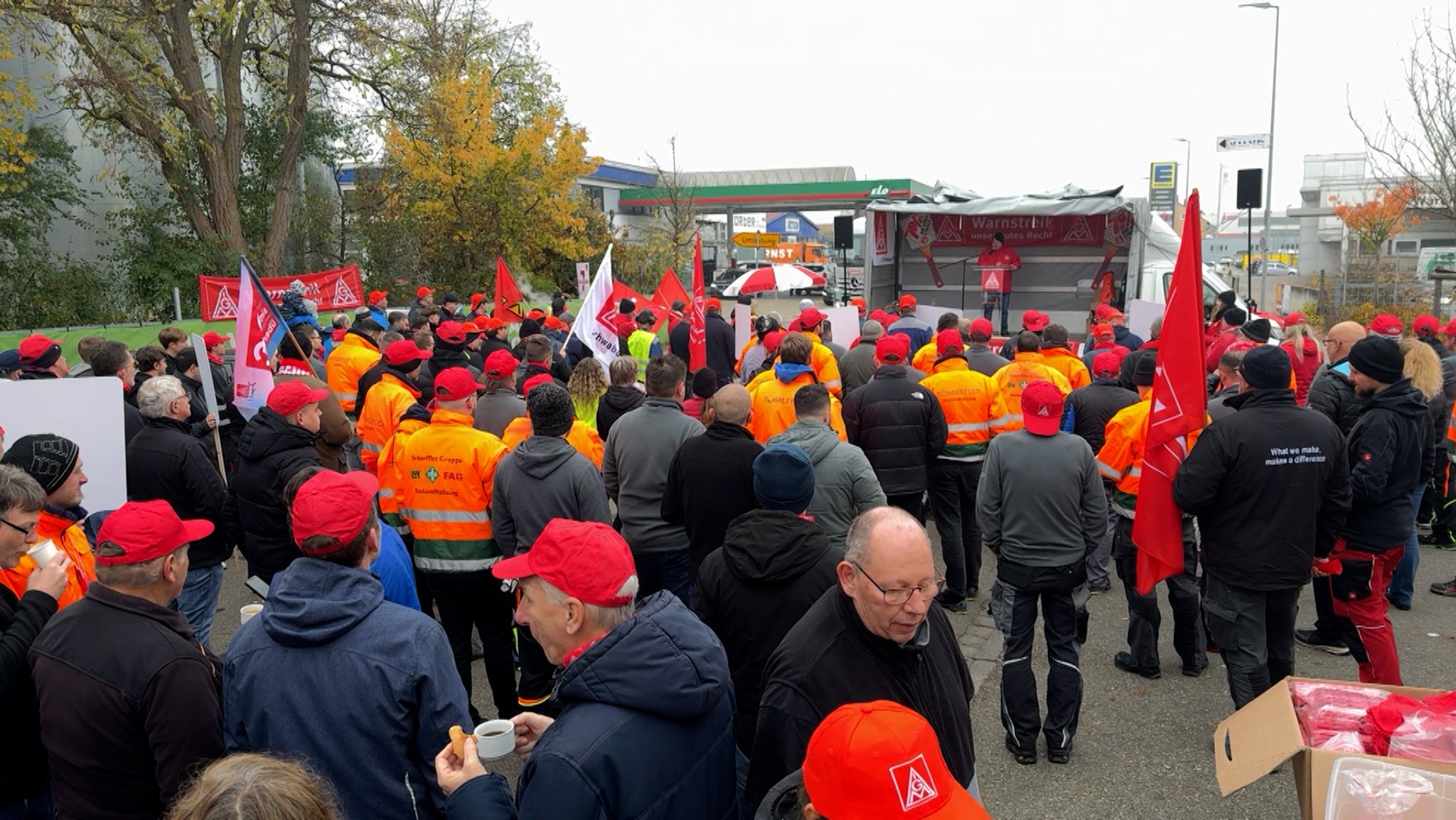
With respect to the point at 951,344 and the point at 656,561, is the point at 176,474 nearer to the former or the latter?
the point at 656,561

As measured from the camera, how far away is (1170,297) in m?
4.46

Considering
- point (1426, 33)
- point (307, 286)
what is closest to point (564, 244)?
point (307, 286)

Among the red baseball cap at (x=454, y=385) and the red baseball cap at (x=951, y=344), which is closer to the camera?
the red baseball cap at (x=454, y=385)

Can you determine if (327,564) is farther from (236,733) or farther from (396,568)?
(396,568)

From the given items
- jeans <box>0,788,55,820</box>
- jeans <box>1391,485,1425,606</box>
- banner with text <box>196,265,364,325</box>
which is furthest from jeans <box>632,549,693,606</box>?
banner with text <box>196,265,364,325</box>

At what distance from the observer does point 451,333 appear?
683 cm

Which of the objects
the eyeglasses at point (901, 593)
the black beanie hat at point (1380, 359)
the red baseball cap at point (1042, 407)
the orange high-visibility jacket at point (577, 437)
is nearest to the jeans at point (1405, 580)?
the black beanie hat at point (1380, 359)

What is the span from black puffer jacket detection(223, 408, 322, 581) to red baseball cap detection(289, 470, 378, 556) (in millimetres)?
2064

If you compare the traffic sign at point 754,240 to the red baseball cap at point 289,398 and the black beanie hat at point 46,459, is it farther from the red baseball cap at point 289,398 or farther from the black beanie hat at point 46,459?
the black beanie hat at point 46,459

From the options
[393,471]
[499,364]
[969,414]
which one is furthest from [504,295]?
[393,471]

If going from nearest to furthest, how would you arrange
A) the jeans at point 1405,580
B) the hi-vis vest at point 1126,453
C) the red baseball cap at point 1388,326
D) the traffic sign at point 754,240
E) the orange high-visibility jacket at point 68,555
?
1. the orange high-visibility jacket at point 68,555
2. the hi-vis vest at point 1126,453
3. the jeans at point 1405,580
4. the red baseball cap at point 1388,326
5. the traffic sign at point 754,240

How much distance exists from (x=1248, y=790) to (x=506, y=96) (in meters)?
31.1

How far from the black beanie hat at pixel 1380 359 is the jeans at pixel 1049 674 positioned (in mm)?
2140

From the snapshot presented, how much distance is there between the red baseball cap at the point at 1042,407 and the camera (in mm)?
4590
